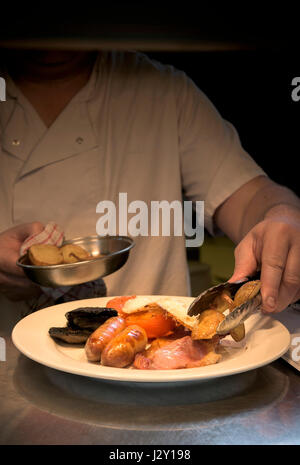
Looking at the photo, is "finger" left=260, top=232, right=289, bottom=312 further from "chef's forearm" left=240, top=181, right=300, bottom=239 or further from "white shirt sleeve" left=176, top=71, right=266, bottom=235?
"white shirt sleeve" left=176, top=71, right=266, bottom=235

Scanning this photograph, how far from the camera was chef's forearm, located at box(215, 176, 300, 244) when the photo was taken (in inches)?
51.6

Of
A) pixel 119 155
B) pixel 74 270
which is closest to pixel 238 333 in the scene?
pixel 74 270

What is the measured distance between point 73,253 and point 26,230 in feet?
0.51

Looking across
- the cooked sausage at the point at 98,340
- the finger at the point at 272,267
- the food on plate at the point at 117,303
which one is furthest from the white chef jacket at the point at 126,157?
the cooked sausage at the point at 98,340

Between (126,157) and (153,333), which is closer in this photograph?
(153,333)

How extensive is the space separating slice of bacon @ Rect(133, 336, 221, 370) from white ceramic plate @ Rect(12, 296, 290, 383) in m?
0.03

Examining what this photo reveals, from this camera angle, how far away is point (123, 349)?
74cm

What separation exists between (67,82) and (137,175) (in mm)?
358

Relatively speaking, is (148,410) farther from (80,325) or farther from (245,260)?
(245,260)

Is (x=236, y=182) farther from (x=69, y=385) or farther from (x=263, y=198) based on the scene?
(x=69, y=385)

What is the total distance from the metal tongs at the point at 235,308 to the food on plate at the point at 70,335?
19cm

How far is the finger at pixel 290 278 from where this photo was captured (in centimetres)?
90

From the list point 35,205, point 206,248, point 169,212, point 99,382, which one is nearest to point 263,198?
point 169,212

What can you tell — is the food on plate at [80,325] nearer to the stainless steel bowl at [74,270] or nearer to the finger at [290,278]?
the stainless steel bowl at [74,270]
